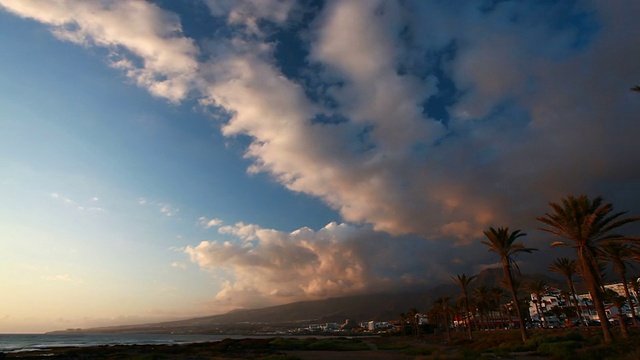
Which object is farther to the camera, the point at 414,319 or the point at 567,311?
the point at 414,319

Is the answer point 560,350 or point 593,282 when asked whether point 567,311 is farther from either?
point 560,350

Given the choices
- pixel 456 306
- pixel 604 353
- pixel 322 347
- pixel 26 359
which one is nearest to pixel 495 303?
pixel 456 306

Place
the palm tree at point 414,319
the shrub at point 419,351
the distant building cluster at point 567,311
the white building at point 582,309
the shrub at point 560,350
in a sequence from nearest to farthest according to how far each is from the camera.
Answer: the shrub at point 560,350 → the shrub at point 419,351 → the distant building cluster at point 567,311 → the white building at point 582,309 → the palm tree at point 414,319

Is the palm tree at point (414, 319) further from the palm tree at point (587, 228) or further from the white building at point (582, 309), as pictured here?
the palm tree at point (587, 228)

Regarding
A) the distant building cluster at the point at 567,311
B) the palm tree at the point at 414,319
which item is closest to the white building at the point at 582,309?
the distant building cluster at the point at 567,311

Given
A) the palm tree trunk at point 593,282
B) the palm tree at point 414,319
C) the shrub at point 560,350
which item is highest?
the palm tree trunk at point 593,282

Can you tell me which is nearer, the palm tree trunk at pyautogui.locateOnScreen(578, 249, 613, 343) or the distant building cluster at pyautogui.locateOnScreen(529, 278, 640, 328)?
the palm tree trunk at pyautogui.locateOnScreen(578, 249, 613, 343)

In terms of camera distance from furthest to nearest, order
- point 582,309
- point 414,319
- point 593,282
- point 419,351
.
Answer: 1. point 414,319
2. point 582,309
3. point 419,351
4. point 593,282

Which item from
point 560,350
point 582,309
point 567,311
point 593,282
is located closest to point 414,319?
point 567,311

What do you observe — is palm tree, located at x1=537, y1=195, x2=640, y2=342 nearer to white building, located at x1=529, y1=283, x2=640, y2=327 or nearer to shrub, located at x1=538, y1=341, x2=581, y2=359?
shrub, located at x1=538, y1=341, x2=581, y2=359

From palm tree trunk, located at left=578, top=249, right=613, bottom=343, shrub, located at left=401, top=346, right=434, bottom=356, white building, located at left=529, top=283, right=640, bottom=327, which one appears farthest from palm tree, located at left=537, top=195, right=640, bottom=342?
white building, located at left=529, top=283, right=640, bottom=327

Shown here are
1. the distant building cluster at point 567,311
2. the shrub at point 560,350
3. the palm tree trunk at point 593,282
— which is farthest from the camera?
the distant building cluster at point 567,311

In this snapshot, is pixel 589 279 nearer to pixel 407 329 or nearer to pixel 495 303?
pixel 495 303

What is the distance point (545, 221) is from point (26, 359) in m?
74.9
